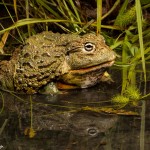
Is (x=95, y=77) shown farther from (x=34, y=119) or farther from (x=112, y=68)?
(x=34, y=119)

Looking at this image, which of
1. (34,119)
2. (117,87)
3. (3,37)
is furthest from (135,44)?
(34,119)

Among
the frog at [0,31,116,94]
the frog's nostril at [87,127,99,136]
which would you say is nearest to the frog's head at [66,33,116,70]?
Answer: the frog at [0,31,116,94]

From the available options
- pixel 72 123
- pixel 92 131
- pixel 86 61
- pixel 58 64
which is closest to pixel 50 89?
pixel 58 64

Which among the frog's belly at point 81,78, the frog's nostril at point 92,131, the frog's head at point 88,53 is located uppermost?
the frog's head at point 88,53

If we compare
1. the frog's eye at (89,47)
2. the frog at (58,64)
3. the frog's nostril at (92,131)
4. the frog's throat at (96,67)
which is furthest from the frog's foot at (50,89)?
the frog's nostril at (92,131)

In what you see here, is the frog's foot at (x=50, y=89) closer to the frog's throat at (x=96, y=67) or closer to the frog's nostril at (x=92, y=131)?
the frog's throat at (x=96, y=67)

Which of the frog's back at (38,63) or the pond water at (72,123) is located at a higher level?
the frog's back at (38,63)

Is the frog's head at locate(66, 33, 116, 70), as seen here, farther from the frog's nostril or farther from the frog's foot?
the frog's nostril

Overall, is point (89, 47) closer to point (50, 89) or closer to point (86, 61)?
point (86, 61)
